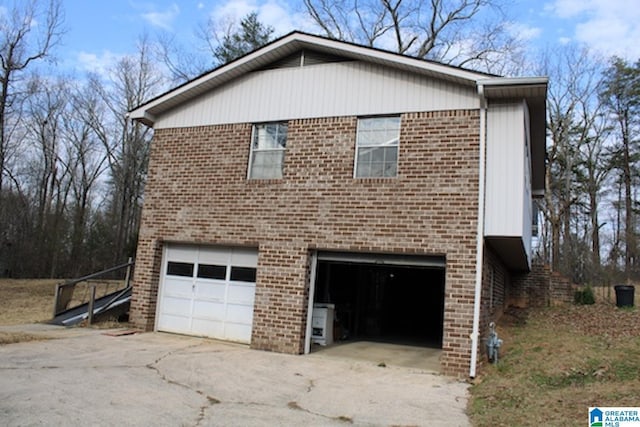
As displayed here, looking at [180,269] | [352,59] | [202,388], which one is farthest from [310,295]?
[352,59]

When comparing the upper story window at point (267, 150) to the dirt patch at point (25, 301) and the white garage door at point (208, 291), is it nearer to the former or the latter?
the white garage door at point (208, 291)

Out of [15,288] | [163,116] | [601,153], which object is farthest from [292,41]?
[601,153]

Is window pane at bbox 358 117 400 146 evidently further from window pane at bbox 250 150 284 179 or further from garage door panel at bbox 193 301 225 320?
garage door panel at bbox 193 301 225 320

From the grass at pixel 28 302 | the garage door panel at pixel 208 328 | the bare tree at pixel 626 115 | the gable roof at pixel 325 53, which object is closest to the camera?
the gable roof at pixel 325 53

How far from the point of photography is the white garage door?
471 inches

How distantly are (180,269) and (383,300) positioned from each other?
7.87 m

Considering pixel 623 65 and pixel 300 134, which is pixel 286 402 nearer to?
pixel 300 134

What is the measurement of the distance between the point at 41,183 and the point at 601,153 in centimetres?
3825

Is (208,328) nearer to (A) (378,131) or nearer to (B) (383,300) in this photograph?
(A) (378,131)

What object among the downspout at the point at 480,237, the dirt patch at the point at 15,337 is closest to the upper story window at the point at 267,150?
the downspout at the point at 480,237

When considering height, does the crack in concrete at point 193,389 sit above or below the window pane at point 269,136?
below

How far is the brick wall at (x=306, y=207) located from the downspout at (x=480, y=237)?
101mm

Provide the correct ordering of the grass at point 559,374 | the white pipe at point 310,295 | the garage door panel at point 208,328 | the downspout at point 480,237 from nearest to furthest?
the grass at point 559,374 < the downspout at point 480,237 < the white pipe at point 310,295 < the garage door panel at point 208,328

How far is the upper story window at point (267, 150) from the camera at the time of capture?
39.1 ft
